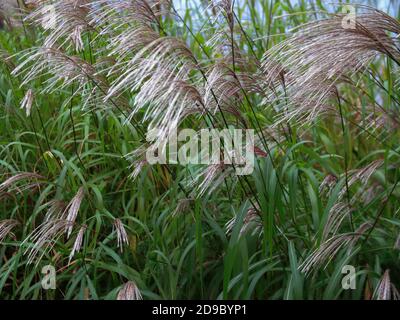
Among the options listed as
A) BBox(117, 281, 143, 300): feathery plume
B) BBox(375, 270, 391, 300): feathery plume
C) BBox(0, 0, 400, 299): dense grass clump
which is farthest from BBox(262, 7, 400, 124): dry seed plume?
BBox(117, 281, 143, 300): feathery plume

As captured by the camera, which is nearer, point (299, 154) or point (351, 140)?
point (299, 154)

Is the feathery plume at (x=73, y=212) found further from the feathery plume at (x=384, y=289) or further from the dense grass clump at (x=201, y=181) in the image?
the feathery plume at (x=384, y=289)

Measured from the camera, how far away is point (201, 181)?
3.00 meters

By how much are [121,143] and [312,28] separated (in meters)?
1.47

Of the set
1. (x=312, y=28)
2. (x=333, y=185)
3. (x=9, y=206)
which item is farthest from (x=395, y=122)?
(x=9, y=206)

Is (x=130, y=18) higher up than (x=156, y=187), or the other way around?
(x=130, y=18)

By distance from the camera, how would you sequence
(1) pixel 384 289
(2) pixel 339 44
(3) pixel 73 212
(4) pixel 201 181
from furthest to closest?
(4) pixel 201 181 < (3) pixel 73 212 < (1) pixel 384 289 < (2) pixel 339 44

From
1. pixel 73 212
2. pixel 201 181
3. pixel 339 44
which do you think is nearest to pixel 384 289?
pixel 339 44

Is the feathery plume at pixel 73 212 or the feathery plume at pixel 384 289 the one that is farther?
the feathery plume at pixel 73 212

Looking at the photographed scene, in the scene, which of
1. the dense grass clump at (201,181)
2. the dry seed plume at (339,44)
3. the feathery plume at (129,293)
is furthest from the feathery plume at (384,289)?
the feathery plume at (129,293)

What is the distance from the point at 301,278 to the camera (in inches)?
102

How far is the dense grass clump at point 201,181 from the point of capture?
231cm

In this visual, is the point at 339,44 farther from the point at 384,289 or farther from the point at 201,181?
the point at 201,181
